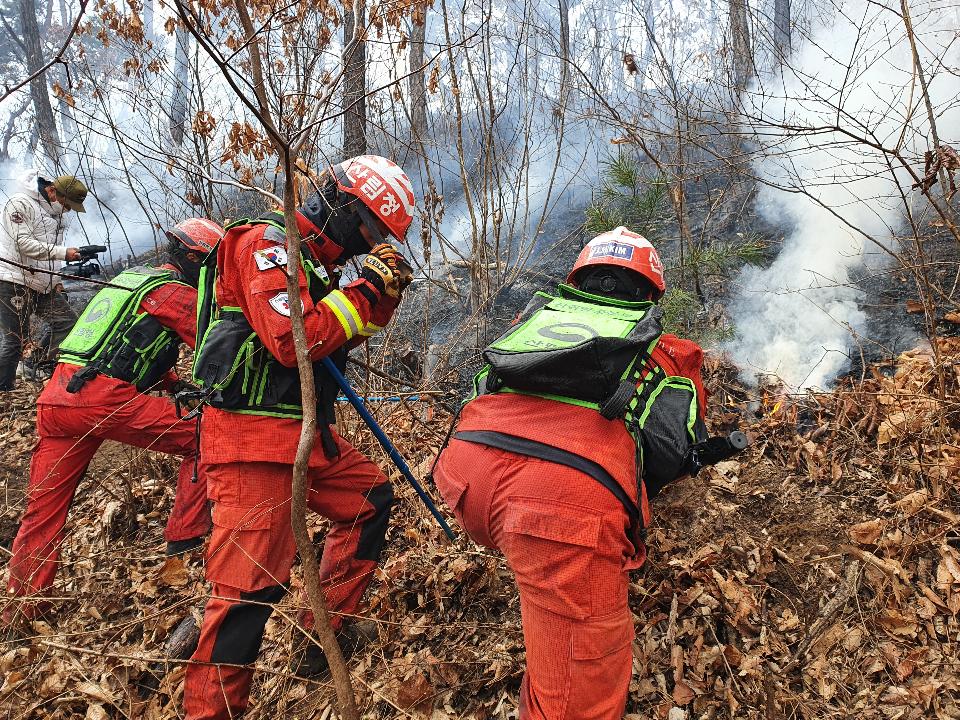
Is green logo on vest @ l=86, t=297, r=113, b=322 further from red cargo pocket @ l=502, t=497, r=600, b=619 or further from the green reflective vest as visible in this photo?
red cargo pocket @ l=502, t=497, r=600, b=619

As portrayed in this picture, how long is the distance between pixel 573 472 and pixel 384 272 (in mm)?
1404

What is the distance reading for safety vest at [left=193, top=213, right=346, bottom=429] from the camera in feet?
9.09

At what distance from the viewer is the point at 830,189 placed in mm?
7199

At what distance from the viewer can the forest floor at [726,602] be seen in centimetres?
289

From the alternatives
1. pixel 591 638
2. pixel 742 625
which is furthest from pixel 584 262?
pixel 742 625

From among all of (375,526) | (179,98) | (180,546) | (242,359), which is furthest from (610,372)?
(179,98)

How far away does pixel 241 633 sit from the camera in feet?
8.43

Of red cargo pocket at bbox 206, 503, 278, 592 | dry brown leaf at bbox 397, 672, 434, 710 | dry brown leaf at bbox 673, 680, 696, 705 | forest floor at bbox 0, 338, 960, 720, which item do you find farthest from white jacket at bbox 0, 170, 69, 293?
dry brown leaf at bbox 673, 680, 696, 705

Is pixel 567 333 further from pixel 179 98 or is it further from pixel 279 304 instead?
pixel 179 98

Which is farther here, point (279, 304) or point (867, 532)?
point (867, 532)

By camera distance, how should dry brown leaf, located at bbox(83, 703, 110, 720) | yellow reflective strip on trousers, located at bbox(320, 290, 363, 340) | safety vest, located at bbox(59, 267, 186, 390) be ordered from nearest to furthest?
yellow reflective strip on trousers, located at bbox(320, 290, 363, 340)
dry brown leaf, located at bbox(83, 703, 110, 720)
safety vest, located at bbox(59, 267, 186, 390)

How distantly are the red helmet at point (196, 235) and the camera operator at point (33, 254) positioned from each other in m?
2.67

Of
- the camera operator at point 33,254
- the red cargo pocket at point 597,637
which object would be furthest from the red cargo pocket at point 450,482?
the camera operator at point 33,254

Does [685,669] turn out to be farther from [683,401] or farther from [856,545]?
[683,401]
